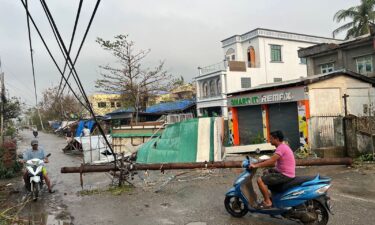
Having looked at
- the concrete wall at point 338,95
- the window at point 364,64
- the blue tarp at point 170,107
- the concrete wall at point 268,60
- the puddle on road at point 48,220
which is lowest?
the puddle on road at point 48,220

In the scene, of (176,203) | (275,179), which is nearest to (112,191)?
(176,203)

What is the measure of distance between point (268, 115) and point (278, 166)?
13031 mm

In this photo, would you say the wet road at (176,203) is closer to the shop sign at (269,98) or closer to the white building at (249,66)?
the shop sign at (269,98)

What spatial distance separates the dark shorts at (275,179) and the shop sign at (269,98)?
430 inches

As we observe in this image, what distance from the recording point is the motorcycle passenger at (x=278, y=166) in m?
5.79

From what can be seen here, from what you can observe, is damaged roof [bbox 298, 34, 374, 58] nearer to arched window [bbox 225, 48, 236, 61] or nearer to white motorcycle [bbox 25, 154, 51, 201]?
arched window [bbox 225, 48, 236, 61]

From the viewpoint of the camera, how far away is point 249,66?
43281mm

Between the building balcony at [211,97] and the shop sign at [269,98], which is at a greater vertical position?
the building balcony at [211,97]

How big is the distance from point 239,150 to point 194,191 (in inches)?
276

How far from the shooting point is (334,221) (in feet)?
20.2

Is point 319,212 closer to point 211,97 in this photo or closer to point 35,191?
point 35,191

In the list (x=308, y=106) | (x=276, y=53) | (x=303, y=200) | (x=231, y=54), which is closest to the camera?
(x=303, y=200)

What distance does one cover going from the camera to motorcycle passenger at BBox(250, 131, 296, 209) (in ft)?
19.0

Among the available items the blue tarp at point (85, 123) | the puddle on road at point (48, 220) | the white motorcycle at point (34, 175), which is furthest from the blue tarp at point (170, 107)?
the puddle on road at point (48, 220)
